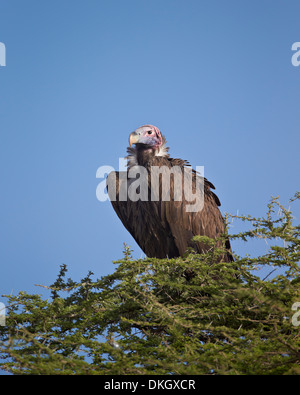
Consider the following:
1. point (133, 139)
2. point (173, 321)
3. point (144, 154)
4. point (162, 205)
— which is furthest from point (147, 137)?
point (173, 321)

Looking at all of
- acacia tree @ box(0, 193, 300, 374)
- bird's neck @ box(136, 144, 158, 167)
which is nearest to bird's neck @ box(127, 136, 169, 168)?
bird's neck @ box(136, 144, 158, 167)

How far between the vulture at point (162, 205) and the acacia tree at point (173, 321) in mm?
2395

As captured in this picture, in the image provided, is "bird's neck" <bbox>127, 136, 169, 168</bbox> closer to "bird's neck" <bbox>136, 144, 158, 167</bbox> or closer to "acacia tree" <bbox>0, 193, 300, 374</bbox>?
"bird's neck" <bbox>136, 144, 158, 167</bbox>

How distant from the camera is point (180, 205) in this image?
7.87 m

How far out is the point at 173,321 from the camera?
3580 mm

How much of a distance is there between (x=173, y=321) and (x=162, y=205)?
4.23m

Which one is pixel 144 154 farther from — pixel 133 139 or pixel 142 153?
pixel 133 139

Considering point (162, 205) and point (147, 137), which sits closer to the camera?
point (162, 205)

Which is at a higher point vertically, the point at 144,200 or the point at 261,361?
the point at 144,200

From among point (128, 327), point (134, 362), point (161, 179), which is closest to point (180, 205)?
point (161, 179)

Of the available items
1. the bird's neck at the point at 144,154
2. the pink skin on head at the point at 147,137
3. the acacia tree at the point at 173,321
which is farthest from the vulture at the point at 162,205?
the acacia tree at the point at 173,321
